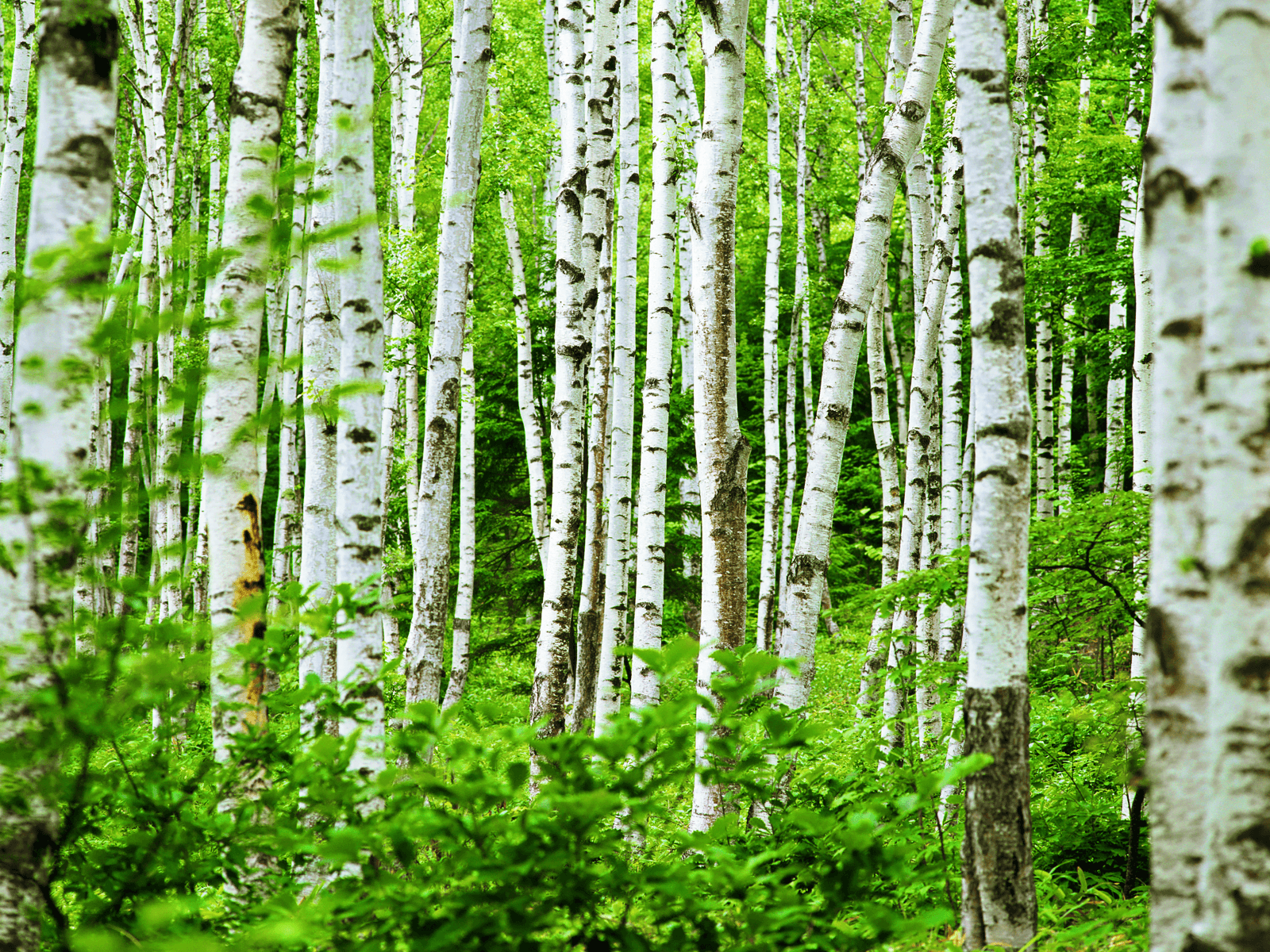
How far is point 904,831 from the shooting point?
355cm

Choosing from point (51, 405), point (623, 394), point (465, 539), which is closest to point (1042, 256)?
point (623, 394)

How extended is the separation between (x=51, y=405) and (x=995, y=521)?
2.44 m

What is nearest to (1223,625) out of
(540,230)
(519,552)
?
(519,552)

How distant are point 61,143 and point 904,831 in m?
3.48

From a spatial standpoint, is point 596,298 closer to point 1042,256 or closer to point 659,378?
point 659,378

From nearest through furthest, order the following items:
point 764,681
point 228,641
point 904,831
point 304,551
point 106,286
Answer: point 106,286 < point 764,681 < point 228,641 < point 904,831 < point 304,551

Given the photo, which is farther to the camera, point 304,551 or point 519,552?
point 519,552

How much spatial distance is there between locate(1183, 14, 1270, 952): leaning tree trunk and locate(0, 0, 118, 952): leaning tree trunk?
2.07 meters

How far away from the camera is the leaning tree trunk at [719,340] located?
193 inches

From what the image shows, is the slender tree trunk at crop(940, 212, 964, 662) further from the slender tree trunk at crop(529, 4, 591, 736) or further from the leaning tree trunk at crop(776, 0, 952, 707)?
the slender tree trunk at crop(529, 4, 591, 736)

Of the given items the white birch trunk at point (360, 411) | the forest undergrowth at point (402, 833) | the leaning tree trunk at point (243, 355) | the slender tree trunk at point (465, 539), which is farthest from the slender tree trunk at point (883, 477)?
the forest undergrowth at point (402, 833)

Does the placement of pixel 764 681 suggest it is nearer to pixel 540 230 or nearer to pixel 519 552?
pixel 519 552

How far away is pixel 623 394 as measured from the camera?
7.39 meters

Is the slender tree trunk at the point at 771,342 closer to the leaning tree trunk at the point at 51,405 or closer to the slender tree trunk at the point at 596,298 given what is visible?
the slender tree trunk at the point at 596,298
